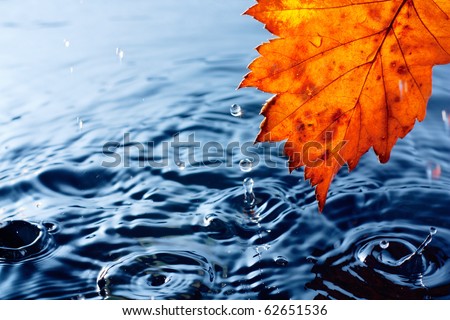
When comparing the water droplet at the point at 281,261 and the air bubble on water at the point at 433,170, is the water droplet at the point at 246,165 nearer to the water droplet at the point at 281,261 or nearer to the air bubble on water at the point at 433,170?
the water droplet at the point at 281,261

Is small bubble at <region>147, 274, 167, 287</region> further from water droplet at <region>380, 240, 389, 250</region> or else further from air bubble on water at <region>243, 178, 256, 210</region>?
water droplet at <region>380, 240, 389, 250</region>

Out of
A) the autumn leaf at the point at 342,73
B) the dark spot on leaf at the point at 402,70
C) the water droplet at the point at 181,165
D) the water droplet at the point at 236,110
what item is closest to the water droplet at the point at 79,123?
the water droplet at the point at 181,165

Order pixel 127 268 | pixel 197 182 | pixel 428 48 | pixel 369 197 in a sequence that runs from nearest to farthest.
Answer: pixel 428 48
pixel 127 268
pixel 369 197
pixel 197 182

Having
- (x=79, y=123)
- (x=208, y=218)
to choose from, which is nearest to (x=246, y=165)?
(x=208, y=218)

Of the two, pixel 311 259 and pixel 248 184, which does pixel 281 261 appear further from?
pixel 248 184

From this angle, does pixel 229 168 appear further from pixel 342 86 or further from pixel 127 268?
pixel 342 86

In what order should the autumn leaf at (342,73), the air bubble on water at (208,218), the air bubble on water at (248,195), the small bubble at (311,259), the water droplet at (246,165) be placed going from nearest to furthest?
1. the autumn leaf at (342,73)
2. the small bubble at (311,259)
3. the air bubble on water at (208,218)
4. the air bubble on water at (248,195)
5. the water droplet at (246,165)

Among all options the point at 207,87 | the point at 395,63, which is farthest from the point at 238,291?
the point at 207,87
